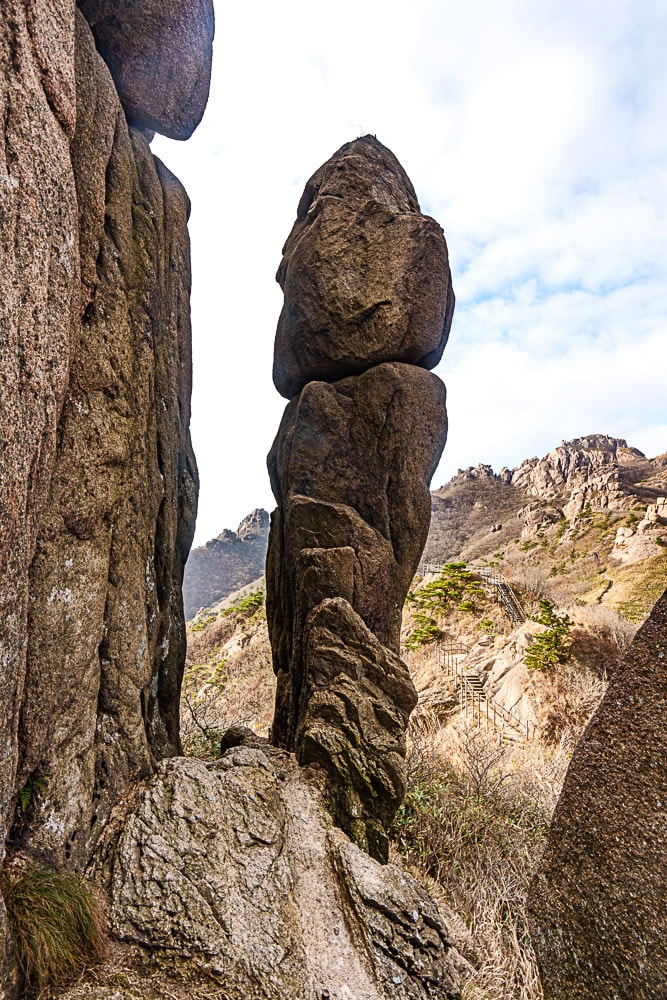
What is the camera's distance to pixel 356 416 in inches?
256

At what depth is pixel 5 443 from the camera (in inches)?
96.4

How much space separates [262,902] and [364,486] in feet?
13.7

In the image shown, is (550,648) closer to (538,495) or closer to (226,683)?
(226,683)

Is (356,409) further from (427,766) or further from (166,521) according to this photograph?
(427,766)

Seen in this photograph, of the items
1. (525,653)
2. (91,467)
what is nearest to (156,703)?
(91,467)

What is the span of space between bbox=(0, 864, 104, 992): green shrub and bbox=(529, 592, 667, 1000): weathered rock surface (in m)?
2.16

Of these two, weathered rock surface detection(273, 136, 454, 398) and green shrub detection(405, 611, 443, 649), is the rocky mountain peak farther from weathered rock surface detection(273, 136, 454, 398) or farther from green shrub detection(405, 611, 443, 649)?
weathered rock surface detection(273, 136, 454, 398)

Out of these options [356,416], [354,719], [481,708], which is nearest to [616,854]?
[354,719]

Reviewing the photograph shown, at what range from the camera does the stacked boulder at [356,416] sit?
229 inches

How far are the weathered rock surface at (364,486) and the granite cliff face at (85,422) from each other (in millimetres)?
1460

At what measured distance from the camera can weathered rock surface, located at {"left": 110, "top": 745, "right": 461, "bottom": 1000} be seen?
286 centimetres

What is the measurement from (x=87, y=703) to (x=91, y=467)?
1.51 m

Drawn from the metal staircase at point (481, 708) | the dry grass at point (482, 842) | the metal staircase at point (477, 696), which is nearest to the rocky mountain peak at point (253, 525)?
the metal staircase at point (477, 696)

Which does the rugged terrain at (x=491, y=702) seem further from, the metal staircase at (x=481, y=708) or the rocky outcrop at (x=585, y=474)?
the rocky outcrop at (x=585, y=474)
